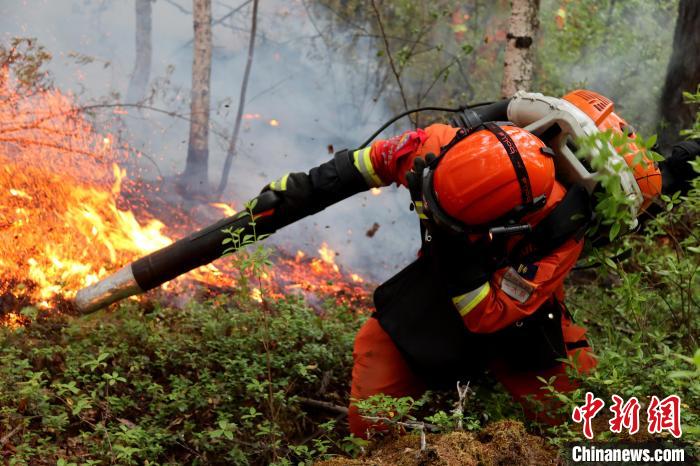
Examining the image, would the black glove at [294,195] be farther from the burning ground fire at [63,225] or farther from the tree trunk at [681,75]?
the tree trunk at [681,75]

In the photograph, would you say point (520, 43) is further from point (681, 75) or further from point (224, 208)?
point (224, 208)

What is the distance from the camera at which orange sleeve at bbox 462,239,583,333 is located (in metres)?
3.16

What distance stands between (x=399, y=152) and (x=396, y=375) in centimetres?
119

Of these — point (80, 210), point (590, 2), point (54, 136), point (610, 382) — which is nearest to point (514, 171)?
point (610, 382)

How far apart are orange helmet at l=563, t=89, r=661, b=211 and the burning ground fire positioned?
2094 millimetres

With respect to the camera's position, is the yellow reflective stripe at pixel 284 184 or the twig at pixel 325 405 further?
the twig at pixel 325 405

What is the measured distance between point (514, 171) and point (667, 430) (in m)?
1.25

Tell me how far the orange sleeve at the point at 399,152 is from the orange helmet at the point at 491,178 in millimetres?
335

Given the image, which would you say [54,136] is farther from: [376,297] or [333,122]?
[333,122]

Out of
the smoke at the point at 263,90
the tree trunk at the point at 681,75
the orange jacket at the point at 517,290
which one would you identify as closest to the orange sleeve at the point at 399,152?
the orange jacket at the point at 517,290

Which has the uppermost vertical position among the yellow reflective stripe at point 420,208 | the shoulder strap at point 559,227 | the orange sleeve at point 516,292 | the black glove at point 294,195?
the black glove at point 294,195

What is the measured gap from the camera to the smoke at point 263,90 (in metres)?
8.14

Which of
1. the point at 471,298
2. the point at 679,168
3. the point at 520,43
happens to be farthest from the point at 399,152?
the point at 520,43

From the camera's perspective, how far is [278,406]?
3.84 metres
